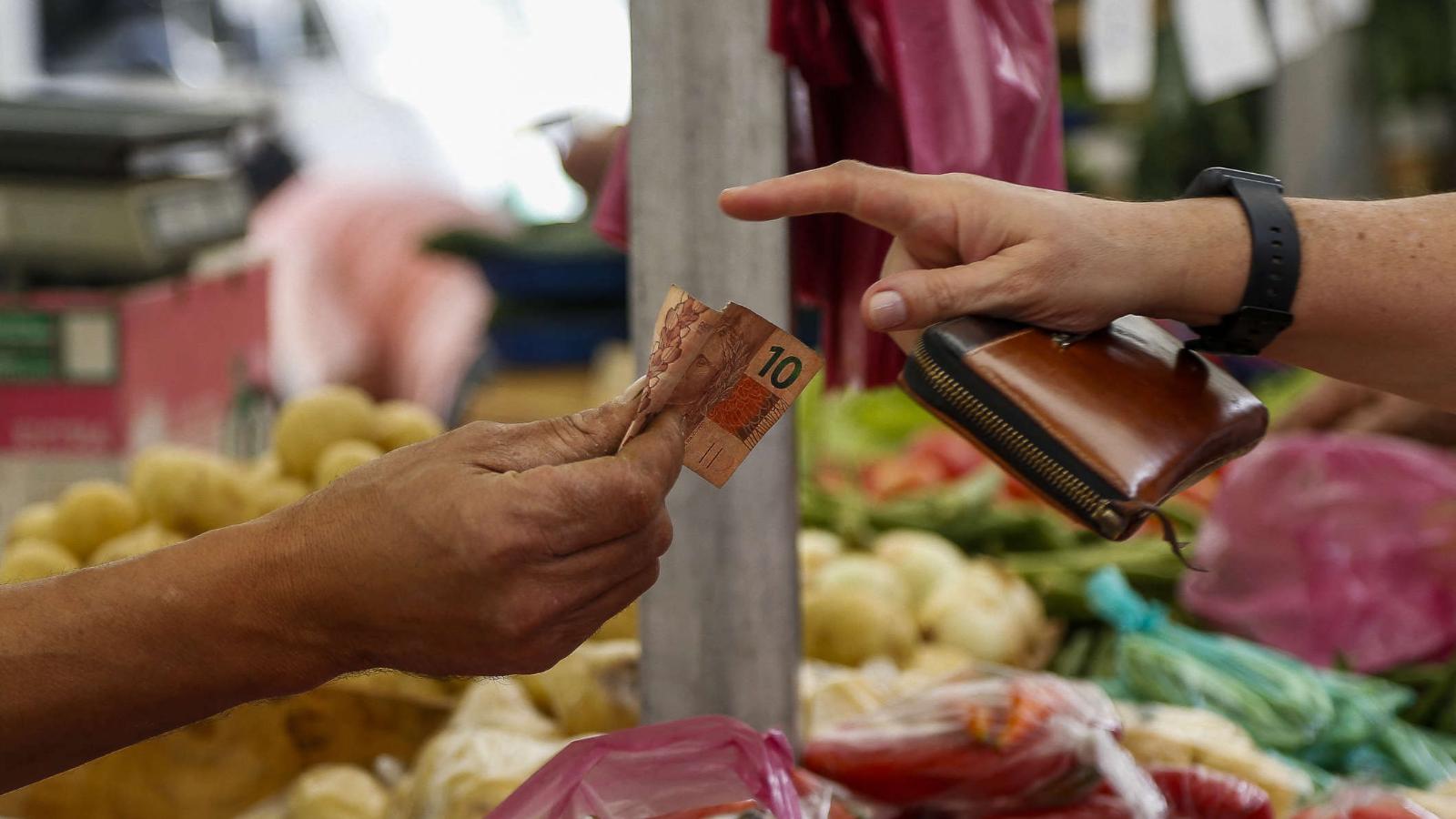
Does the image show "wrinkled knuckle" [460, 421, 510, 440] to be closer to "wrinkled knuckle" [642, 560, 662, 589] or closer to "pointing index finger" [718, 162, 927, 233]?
"wrinkled knuckle" [642, 560, 662, 589]

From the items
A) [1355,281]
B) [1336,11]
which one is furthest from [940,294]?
[1336,11]

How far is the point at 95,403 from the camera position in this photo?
277 cm

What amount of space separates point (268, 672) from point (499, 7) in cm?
913

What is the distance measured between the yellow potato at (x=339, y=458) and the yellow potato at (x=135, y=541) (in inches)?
9.2

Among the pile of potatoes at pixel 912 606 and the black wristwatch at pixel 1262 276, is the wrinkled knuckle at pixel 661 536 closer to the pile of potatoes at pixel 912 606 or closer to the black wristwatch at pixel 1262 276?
the black wristwatch at pixel 1262 276

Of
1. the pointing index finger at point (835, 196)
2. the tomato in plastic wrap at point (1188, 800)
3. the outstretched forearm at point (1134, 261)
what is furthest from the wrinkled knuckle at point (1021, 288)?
the tomato in plastic wrap at point (1188, 800)

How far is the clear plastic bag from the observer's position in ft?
4.64

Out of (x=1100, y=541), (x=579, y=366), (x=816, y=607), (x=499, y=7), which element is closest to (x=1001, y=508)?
(x=1100, y=541)

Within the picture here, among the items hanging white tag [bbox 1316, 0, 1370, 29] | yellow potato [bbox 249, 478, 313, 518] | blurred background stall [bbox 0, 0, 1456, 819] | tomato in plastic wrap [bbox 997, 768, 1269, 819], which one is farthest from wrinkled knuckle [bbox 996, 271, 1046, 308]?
hanging white tag [bbox 1316, 0, 1370, 29]

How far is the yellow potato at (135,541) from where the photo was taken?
78.7 inches

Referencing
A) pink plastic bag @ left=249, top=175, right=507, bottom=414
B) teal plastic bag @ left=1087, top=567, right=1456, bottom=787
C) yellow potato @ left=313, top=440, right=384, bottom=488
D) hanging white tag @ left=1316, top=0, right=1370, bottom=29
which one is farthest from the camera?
pink plastic bag @ left=249, top=175, right=507, bottom=414

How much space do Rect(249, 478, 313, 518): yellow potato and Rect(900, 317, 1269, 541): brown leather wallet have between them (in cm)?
128

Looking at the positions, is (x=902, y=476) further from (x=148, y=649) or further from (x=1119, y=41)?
A: (x=148, y=649)

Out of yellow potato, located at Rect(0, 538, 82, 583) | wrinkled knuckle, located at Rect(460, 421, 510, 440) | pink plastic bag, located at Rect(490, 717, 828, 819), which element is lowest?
yellow potato, located at Rect(0, 538, 82, 583)
